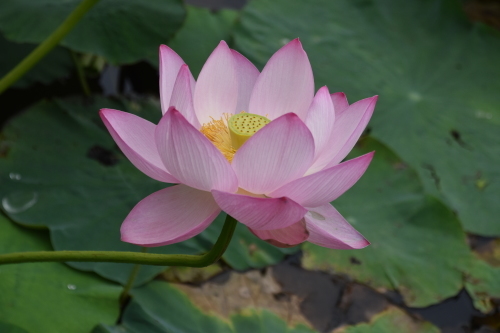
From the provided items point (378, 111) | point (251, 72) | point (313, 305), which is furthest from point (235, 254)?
point (378, 111)

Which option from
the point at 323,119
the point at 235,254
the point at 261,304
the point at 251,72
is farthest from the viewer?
the point at 235,254

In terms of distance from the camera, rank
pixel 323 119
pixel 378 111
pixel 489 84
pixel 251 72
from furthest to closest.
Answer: pixel 489 84
pixel 378 111
pixel 251 72
pixel 323 119

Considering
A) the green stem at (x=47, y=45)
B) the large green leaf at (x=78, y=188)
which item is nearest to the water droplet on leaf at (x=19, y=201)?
the large green leaf at (x=78, y=188)

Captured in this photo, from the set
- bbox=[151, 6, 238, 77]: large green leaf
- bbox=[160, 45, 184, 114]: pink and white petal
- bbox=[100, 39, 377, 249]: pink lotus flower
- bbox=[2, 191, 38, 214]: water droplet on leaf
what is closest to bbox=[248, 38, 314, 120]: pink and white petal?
bbox=[100, 39, 377, 249]: pink lotus flower

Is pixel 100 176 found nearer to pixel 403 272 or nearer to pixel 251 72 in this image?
pixel 251 72

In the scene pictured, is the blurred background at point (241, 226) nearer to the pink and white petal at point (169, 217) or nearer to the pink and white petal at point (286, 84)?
the pink and white petal at point (169, 217)

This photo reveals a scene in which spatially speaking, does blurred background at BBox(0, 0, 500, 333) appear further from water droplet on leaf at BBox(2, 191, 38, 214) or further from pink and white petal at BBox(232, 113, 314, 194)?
pink and white petal at BBox(232, 113, 314, 194)

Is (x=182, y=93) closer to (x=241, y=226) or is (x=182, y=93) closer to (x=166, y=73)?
→ (x=166, y=73)

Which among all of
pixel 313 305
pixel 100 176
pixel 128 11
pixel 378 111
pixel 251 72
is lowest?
pixel 313 305
